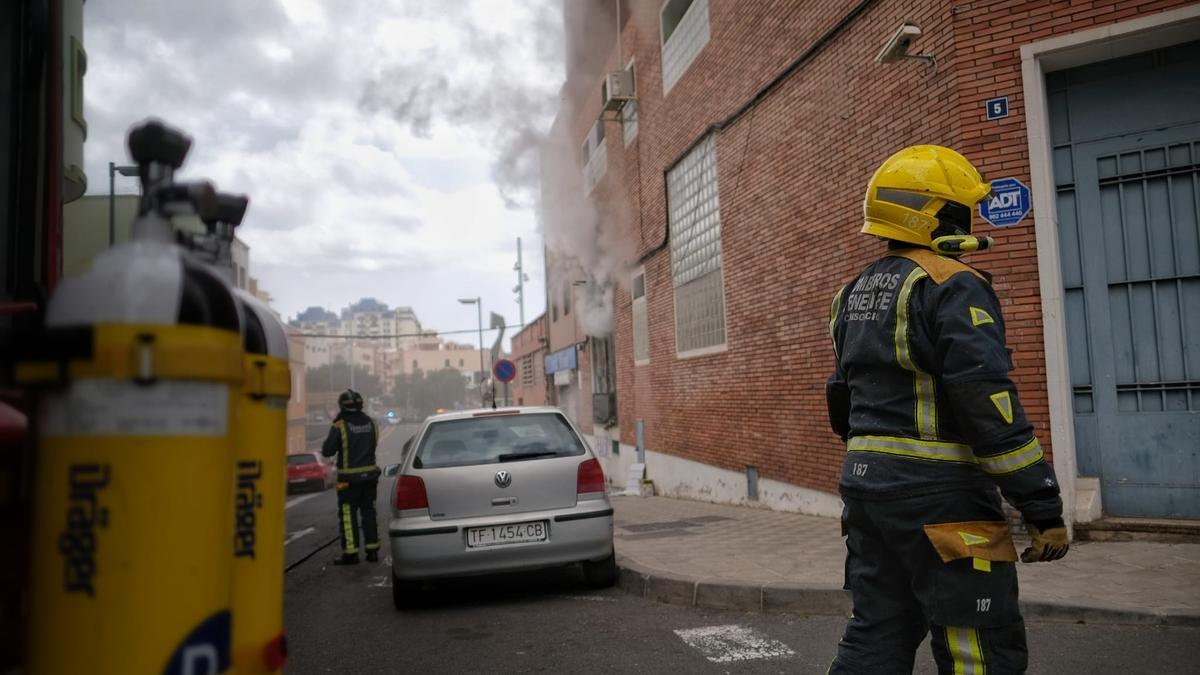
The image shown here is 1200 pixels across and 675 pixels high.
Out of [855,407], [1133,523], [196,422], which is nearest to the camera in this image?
[196,422]

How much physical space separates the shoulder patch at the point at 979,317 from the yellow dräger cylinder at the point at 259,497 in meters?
1.75

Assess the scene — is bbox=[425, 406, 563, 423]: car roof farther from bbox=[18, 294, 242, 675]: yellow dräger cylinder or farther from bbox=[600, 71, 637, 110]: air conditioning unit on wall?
bbox=[600, 71, 637, 110]: air conditioning unit on wall

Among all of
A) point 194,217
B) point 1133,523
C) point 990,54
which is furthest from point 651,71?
point 194,217

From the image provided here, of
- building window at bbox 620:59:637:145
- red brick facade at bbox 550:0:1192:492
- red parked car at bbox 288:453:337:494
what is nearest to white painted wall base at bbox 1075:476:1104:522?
red brick facade at bbox 550:0:1192:492

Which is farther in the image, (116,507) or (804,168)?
(804,168)

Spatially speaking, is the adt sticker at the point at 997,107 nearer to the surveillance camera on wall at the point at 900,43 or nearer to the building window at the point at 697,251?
the surveillance camera on wall at the point at 900,43

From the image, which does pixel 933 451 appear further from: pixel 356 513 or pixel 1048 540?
pixel 356 513

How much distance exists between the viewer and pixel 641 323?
15.6m

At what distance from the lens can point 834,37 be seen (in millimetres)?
8414

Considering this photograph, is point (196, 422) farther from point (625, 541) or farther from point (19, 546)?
point (625, 541)

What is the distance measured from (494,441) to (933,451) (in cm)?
402

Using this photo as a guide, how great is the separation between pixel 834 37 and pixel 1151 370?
4.29 meters

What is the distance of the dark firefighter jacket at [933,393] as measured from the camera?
7.24 ft

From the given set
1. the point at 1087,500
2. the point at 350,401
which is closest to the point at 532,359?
the point at 350,401
